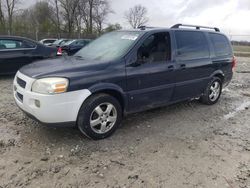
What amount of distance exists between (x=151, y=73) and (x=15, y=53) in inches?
213

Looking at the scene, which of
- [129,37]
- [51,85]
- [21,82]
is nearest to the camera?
[51,85]

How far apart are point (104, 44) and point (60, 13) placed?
41.8 m

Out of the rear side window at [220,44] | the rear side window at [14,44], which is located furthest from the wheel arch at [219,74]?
the rear side window at [14,44]

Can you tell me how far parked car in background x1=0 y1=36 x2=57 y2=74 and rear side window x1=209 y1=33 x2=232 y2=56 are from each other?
5.62 m

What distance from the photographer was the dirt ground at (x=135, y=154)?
2936 millimetres

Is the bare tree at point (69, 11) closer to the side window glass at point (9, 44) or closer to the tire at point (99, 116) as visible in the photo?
the side window glass at point (9, 44)

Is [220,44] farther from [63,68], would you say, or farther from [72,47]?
[72,47]

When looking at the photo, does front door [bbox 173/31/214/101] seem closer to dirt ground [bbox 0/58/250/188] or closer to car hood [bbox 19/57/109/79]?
dirt ground [bbox 0/58/250/188]

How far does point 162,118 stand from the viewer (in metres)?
4.94

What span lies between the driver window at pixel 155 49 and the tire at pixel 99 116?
0.91 meters

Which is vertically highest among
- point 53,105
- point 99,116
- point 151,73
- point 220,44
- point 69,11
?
point 69,11

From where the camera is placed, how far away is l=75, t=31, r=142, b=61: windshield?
4.14 meters

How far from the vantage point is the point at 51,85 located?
332cm

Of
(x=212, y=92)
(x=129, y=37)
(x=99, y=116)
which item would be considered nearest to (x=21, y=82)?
(x=99, y=116)
